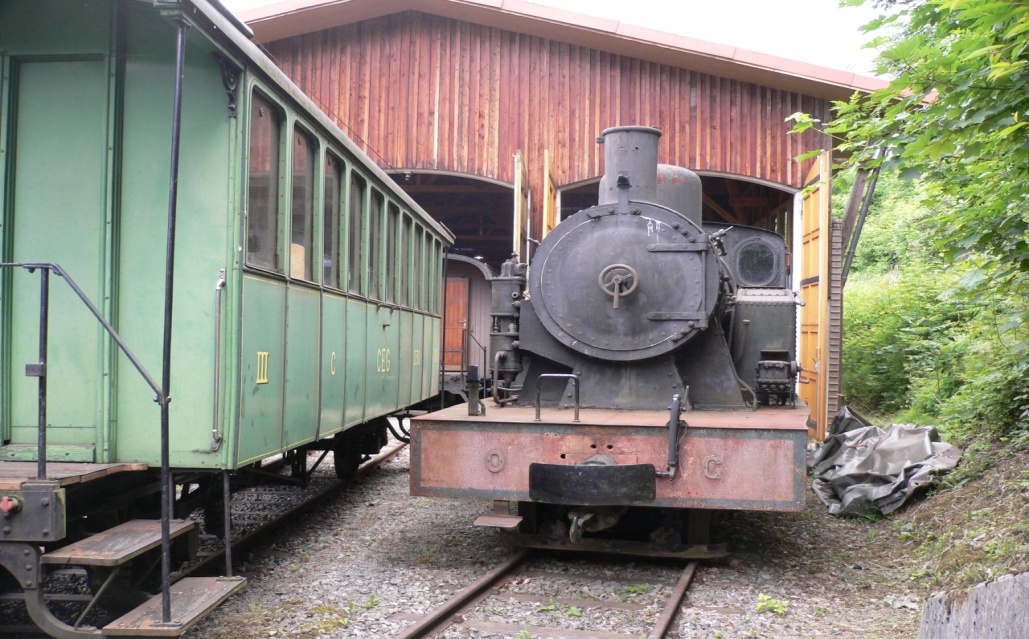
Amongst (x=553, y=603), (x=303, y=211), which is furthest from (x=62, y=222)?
(x=553, y=603)

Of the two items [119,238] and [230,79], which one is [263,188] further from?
[119,238]

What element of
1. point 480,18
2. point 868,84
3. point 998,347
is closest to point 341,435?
point 998,347

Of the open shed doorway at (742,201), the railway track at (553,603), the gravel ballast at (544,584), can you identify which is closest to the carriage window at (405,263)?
the gravel ballast at (544,584)

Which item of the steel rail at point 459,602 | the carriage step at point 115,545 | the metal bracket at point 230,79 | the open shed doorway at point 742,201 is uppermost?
the open shed doorway at point 742,201

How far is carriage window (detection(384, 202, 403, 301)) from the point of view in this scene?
24.2ft

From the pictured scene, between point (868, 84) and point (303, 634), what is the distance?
33.5 ft

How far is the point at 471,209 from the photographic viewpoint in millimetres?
18484

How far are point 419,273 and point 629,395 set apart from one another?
3.80 meters

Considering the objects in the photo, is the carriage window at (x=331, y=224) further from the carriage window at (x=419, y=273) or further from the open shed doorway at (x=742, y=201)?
the open shed doorway at (x=742, y=201)

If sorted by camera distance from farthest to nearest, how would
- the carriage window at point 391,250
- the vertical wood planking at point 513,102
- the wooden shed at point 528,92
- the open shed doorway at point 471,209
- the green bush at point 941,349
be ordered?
1. the open shed doorway at point 471,209
2. the vertical wood planking at point 513,102
3. the wooden shed at point 528,92
4. the carriage window at point 391,250
5. the green bush at point 941,349

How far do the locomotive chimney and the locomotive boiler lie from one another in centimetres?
1

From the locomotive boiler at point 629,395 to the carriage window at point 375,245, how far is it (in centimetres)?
124

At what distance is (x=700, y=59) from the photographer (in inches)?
461

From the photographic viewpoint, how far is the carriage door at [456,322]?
47.7 ft
